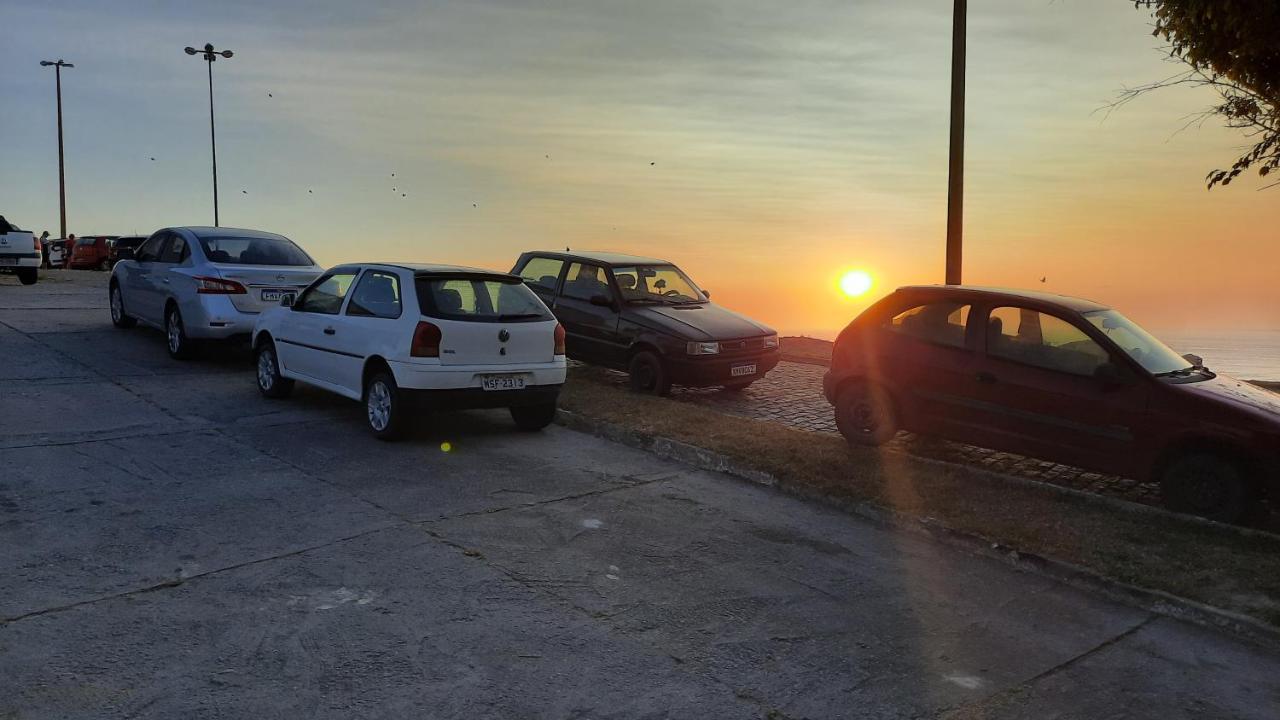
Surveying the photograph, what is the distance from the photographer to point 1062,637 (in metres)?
4.82

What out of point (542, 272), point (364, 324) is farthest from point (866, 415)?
point (542, 272)

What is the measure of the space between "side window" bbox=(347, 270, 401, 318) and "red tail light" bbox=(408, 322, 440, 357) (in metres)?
0.40

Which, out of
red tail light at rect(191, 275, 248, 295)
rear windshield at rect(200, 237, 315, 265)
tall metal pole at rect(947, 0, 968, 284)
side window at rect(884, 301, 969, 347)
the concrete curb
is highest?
tall metal pole at rect(947, 0, 968, 284)

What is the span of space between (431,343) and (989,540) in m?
4.88

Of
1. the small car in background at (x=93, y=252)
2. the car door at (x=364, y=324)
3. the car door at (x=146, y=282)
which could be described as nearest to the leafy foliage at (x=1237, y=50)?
Result: the car door at (x=364, y=324)

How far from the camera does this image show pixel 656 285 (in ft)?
41.5

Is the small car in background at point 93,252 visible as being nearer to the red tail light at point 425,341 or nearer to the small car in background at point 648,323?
the small car in background at point 648,323

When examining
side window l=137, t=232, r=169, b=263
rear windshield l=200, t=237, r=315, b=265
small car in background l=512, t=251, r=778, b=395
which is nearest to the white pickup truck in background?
side window l=137, t=232, r=169, b=263

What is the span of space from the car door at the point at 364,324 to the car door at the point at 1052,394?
17.0 ft

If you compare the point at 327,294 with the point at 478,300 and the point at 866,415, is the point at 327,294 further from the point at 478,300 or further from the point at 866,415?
the point at 866,415

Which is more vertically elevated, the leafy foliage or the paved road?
the leafy foliage

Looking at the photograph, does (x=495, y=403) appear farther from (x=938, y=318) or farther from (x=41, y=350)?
(x=41, y=350)

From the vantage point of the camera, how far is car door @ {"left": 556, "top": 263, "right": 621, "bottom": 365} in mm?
12109

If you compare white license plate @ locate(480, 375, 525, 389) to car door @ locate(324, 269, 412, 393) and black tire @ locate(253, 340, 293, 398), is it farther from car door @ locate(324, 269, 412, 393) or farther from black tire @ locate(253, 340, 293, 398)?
black tire @ locate(253, 340, 293, 398)
